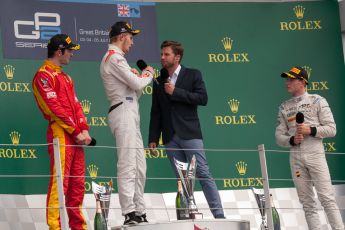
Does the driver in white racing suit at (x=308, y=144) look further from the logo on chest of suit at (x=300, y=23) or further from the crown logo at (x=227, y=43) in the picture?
the logo on chest of suit at (x=300, y=23)

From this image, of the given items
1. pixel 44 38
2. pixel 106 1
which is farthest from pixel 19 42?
pixel 106 1

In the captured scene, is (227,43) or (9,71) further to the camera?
(227,43)

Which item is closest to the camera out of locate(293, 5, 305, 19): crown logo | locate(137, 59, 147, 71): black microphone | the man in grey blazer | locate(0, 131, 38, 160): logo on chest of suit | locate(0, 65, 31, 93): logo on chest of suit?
locate(137, 59, 147, 71): black microphone

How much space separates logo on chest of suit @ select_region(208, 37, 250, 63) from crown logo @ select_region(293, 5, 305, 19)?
0.58 meters

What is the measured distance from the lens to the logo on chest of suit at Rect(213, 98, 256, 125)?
8.18 m

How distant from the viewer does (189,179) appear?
20.5 feet

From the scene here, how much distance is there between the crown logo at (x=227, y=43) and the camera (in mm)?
8336

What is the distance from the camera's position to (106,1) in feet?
26.3

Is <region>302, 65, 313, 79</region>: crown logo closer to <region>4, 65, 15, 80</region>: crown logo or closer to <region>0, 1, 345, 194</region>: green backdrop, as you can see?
<region>0, 1, 345, 194</region>: green backdrop

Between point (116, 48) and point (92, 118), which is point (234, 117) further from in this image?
point (116, 48)

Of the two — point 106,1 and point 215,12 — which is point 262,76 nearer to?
point 215,12

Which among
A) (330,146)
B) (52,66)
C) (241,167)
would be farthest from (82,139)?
(330,146)

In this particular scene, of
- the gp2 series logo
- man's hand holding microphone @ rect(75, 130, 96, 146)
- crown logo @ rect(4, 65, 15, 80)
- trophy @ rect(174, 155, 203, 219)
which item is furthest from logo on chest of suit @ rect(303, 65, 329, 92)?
man's hand holding microphone @ rect(75, 130, 96, 146)

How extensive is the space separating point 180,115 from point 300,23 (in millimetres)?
2193
